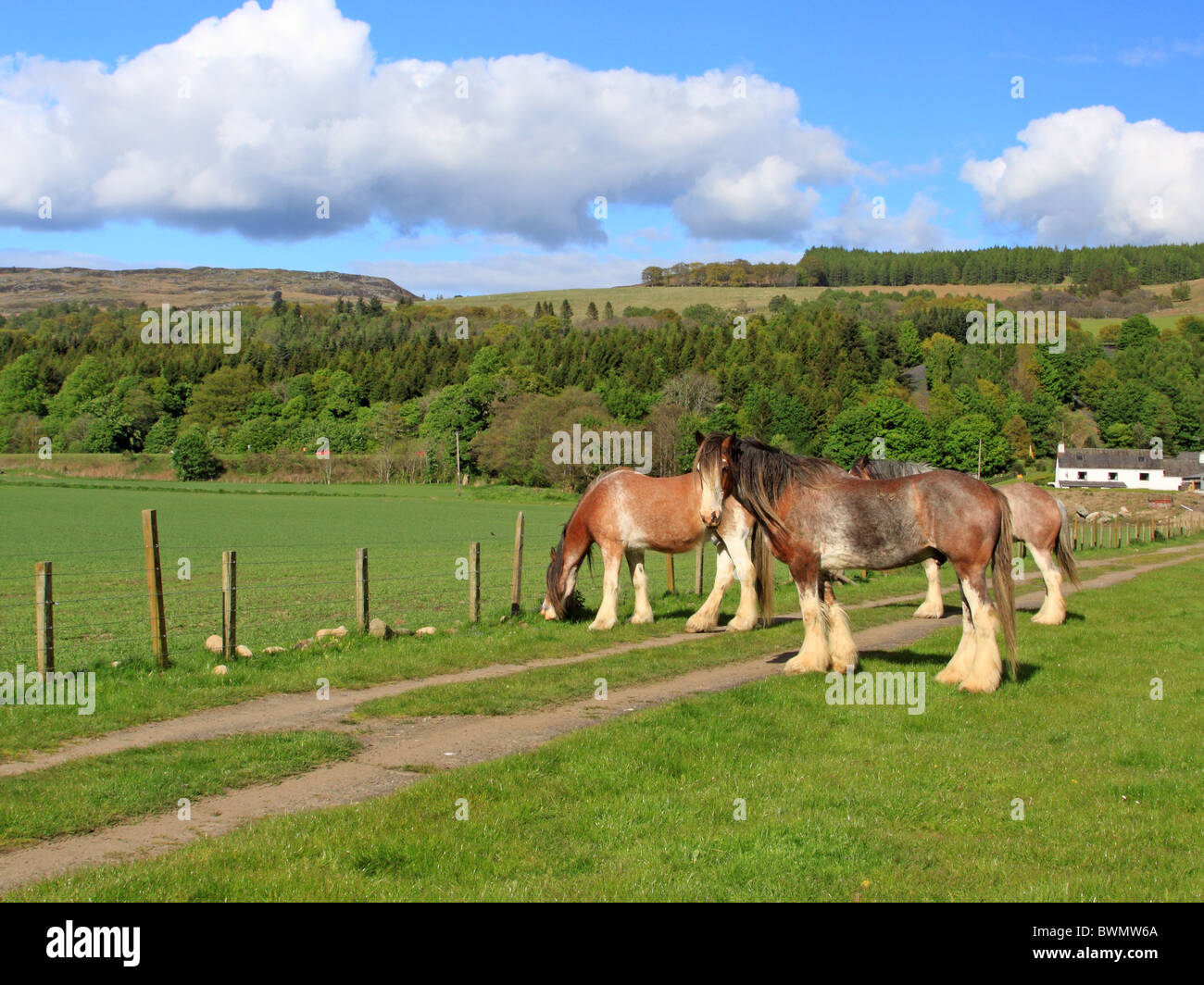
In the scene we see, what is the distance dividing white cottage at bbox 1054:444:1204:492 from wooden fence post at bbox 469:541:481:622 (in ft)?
368

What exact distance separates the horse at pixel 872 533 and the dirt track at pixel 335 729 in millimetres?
1522

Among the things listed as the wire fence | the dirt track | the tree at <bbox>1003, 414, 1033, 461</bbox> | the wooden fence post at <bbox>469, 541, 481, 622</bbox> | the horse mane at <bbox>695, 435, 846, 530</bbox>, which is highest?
the tree at <bbox>1003, 414, 1033, 461</bbox>

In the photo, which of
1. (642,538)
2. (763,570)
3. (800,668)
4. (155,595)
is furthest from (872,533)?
(155,595)

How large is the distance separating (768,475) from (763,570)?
3.39 metres

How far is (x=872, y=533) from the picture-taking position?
1134 centimetres

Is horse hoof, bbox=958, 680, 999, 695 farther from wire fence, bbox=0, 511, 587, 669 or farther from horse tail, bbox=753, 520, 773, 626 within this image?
wire fence, bbox=0, 511, 587, 669

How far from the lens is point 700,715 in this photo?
9781 mm

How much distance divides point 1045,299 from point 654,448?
13175 centimetres

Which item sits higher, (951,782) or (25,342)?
(25,342)

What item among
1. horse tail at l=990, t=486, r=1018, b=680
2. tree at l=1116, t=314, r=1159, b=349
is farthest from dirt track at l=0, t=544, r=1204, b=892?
tree at l=1116, t=314, r=1159, b=349

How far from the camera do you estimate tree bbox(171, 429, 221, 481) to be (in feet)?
328

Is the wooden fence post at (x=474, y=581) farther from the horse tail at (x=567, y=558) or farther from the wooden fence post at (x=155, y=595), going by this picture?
the wooden fence post at (x=155, y=595)
